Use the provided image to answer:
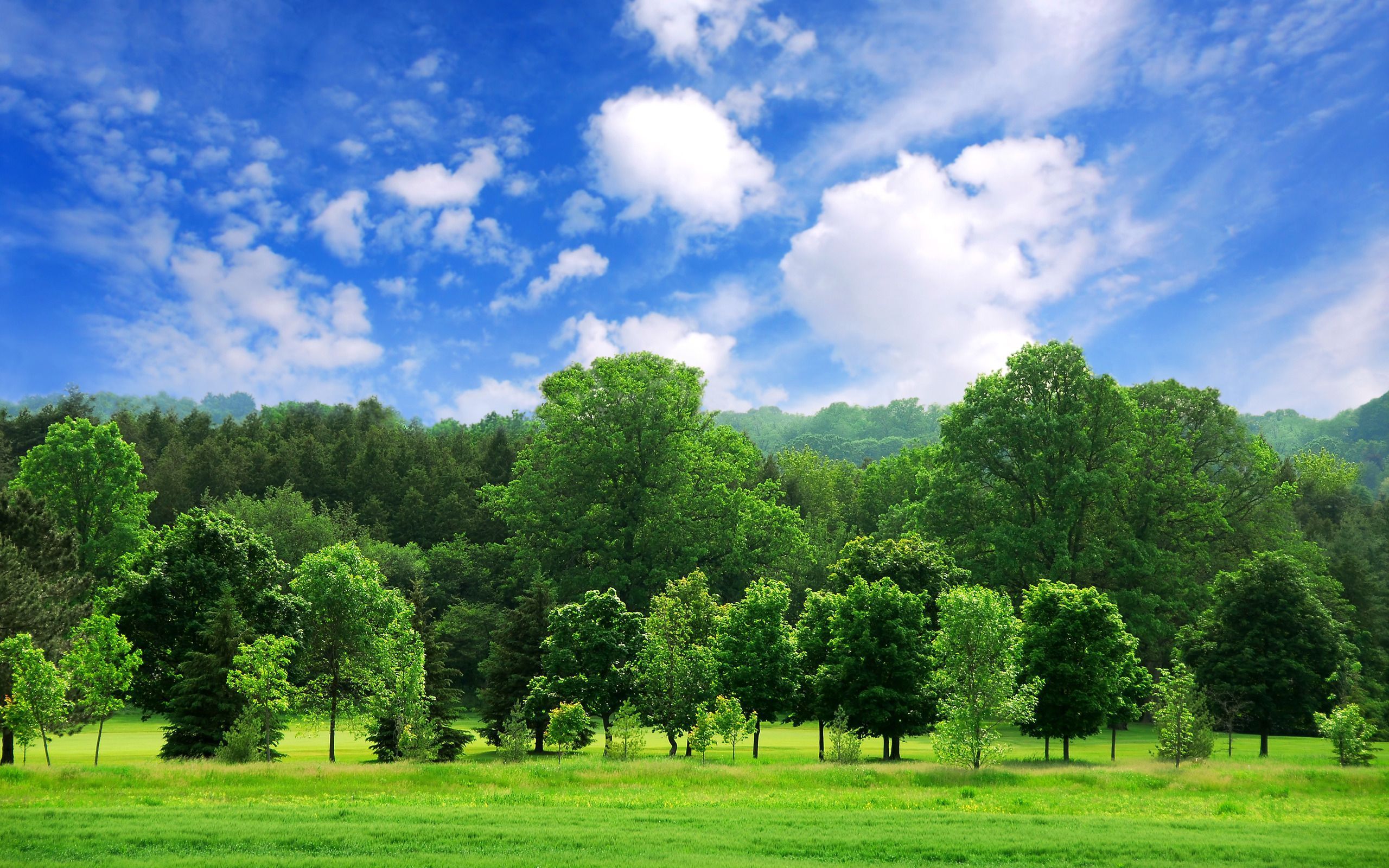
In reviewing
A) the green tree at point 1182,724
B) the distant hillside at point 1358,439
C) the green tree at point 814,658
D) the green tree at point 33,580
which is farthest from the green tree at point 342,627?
the distant hillside at point 1358,439

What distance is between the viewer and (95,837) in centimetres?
1571

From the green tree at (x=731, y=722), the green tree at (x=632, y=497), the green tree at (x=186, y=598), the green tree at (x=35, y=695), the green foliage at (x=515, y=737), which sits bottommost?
the green foliage at (x=515, y=737)

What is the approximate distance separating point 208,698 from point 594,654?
15631 millimetres

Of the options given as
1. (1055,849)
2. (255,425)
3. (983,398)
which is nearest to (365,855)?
(1055,849)

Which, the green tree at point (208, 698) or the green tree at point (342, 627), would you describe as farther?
the green tree at point (342, 627)

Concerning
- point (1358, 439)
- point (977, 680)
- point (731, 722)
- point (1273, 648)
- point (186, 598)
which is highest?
point (1358, 439)

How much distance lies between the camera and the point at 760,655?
37.5 metres

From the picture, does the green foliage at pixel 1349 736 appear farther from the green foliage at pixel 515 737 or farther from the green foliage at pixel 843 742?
the green foliage at pixel 515 737

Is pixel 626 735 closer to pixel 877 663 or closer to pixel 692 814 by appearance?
pixel 877 663

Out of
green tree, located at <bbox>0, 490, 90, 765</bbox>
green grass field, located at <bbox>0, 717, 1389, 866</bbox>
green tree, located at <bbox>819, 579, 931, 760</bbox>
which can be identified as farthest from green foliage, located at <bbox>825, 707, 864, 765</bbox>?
green tree, located at <bbox>0, 490, 90, 765</bbox>

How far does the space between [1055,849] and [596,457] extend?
42869 mm

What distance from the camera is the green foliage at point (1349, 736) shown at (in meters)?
30.2

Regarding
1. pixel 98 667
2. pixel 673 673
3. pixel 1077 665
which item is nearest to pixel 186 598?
pixel 98 667

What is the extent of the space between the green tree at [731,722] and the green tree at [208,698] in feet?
61.9
